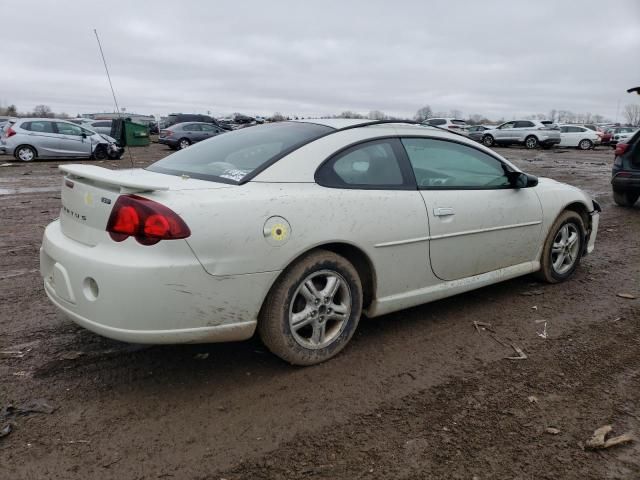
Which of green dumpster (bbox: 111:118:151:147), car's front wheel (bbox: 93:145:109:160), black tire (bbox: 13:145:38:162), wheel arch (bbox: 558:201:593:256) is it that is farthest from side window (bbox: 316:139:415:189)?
black tire (bbox: 13:145:38:162)

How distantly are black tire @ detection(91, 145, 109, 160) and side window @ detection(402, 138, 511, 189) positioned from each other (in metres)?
16.5

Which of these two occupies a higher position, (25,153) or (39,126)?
(39,126)

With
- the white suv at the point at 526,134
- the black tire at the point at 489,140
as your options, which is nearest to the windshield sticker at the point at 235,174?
the white suv at the point at 526,134

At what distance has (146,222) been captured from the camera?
2547 millimetres

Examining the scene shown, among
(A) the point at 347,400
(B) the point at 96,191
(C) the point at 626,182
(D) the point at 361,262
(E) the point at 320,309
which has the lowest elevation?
(A) the point at 347,400

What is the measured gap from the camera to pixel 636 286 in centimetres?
473

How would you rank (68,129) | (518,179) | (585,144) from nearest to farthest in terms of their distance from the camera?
(518,179)
(68,129)
(585,144)

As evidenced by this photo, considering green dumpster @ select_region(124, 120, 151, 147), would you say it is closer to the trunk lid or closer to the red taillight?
the trunk lid

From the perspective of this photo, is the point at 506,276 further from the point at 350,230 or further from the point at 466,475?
the point at 466,475

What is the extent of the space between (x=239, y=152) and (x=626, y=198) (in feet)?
27.2

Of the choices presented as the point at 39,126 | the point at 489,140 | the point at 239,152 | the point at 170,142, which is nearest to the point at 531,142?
the point at 489,140

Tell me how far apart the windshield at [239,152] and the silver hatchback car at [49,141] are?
15.6 metres

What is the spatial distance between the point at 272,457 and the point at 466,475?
2.79 ft

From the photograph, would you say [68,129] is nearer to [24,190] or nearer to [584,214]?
[24,190]
